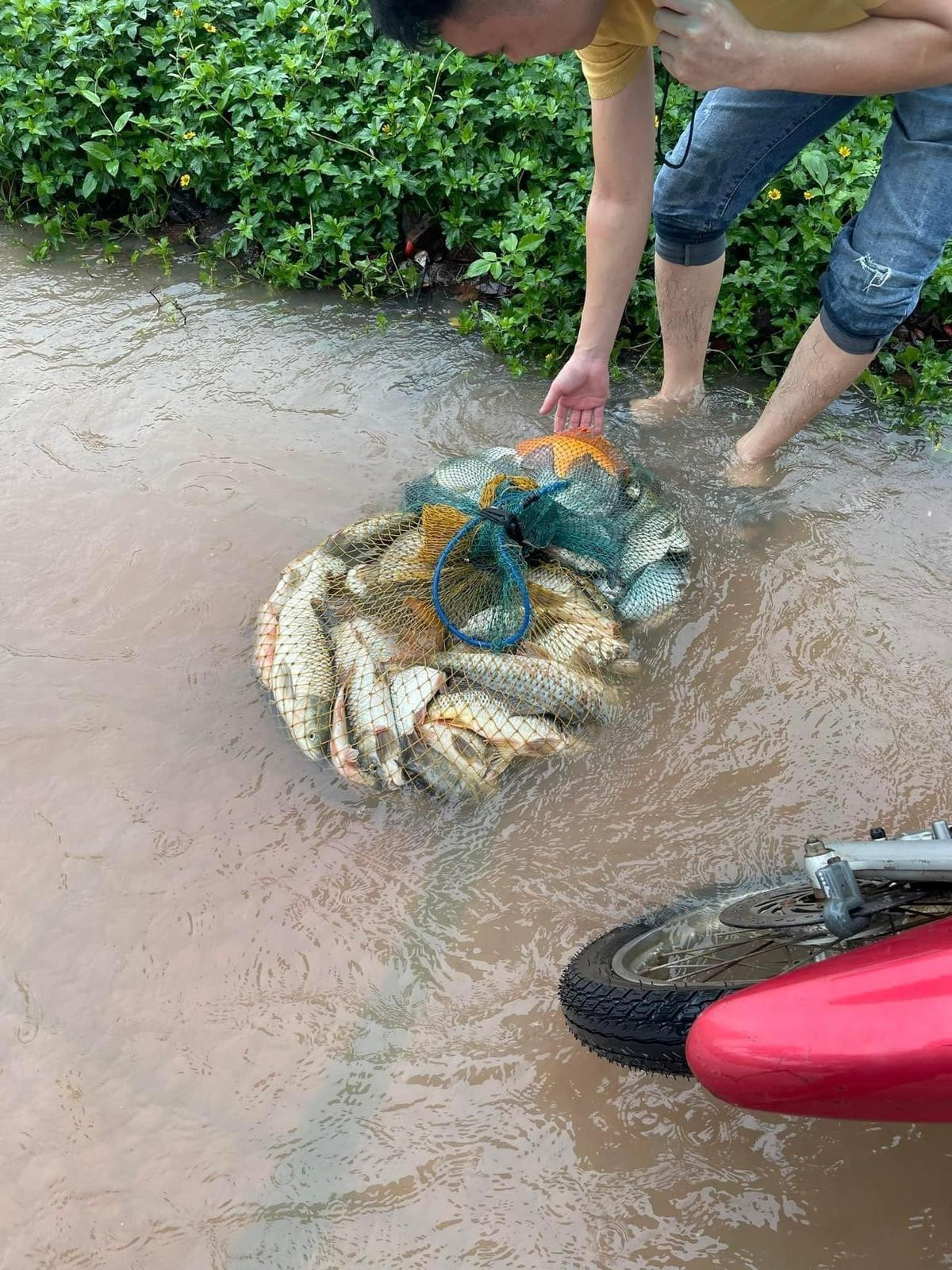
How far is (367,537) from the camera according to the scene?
3195mm

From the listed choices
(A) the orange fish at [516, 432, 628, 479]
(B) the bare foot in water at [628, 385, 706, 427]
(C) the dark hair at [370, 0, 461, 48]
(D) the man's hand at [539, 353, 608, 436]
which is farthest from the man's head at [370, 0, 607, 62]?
(B) the bare foot in water at [628, 385, 706, 427]

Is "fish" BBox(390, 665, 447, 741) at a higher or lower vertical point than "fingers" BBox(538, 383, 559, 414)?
lower

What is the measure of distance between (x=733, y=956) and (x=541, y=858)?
70 centimetres

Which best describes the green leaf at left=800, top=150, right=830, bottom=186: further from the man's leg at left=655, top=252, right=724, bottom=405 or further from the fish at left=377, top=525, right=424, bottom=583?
the fish at left=377, top=525, right=424, bottom=583

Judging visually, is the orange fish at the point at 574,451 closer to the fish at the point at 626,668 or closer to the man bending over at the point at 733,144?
the man bending over at the point at 733,144

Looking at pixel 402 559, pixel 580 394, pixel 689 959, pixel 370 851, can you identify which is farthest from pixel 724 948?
pixel 580 394

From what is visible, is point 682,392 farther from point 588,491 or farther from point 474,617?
point 474,617

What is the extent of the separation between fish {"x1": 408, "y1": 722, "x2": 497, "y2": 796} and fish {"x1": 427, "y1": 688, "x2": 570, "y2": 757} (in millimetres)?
31

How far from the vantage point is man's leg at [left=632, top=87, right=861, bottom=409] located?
2.79 meters

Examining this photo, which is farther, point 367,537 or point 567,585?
point 367,537

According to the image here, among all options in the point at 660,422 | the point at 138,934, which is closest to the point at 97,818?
the point at 138,934

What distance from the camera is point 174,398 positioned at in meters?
4.11

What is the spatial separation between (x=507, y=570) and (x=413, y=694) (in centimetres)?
47

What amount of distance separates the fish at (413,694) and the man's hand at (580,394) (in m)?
1.03
